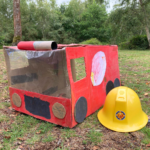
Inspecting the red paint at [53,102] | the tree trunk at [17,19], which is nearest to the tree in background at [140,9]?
the tree trunk at [17,19]

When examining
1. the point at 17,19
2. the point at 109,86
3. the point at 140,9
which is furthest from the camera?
the point at 140,9

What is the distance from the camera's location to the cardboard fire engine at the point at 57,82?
2.49m

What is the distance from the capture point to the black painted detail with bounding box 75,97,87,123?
8.58 feet

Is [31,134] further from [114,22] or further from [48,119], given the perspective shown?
[114,22]

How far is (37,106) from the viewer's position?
2.91 m

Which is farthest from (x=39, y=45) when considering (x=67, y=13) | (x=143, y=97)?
(x=67, y=13)

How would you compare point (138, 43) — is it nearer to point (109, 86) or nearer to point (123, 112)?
point (109, 86)

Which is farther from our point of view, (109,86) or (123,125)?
(109,86)

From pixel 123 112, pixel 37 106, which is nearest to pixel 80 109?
pixel 123 112

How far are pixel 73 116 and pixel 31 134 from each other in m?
0.75

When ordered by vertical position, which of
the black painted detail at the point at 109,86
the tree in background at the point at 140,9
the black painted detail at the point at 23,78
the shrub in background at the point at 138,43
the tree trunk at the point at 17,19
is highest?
the tree in background at the point at 140,9

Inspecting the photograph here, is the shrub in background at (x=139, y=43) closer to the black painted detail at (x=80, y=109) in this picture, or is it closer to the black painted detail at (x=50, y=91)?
the black painted detail at (x=80, y=109)

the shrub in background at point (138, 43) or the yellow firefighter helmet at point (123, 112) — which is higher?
the shrub in background at point (138, 43)

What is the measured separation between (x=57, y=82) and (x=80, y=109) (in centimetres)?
62
